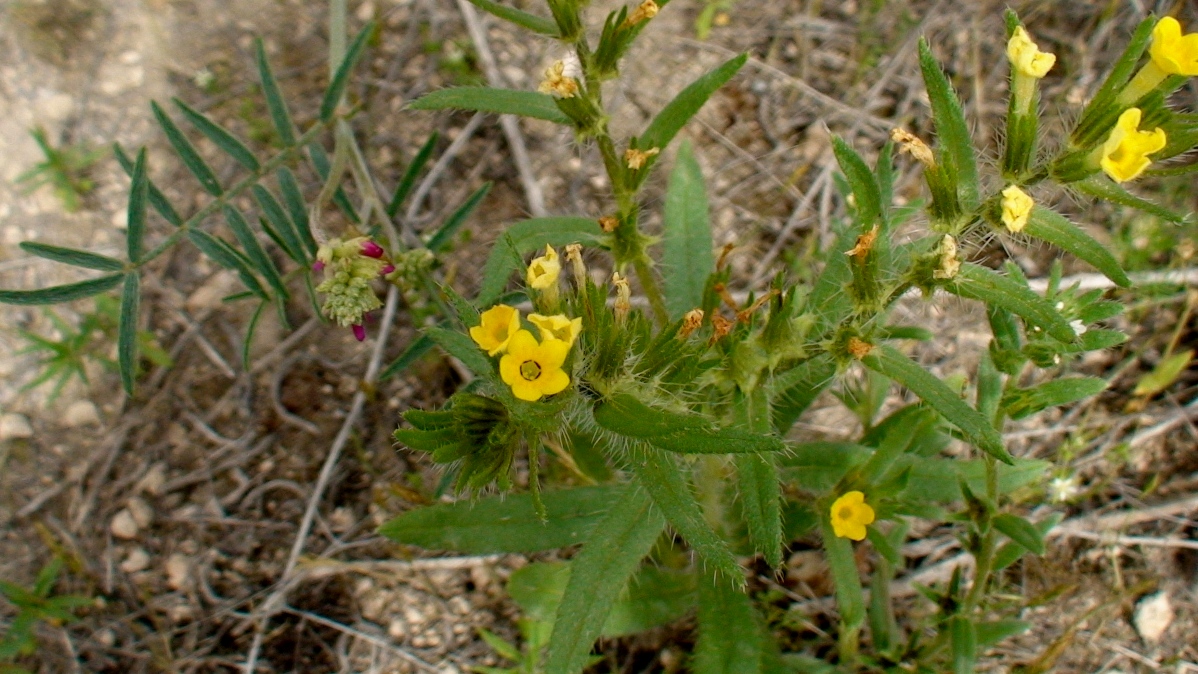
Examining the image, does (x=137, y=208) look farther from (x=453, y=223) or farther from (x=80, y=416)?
(x=80, y=416)

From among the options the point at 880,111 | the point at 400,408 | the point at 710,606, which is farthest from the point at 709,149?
the point at 710,606

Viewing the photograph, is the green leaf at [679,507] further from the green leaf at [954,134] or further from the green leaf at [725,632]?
the green leaf at [954,134]

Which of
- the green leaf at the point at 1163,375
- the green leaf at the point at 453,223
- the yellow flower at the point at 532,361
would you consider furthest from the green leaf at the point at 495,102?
the green leaf at the point at 1163,375

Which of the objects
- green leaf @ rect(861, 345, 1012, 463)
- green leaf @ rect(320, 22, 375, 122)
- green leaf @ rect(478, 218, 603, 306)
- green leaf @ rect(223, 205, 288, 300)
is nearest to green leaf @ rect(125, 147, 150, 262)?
green leaf @ rect(223, 205, 288, 300)

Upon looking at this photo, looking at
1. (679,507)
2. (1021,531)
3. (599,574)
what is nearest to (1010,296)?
(1021,531)

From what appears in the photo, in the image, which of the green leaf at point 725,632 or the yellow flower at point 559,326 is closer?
the yellow flower at point 559,326

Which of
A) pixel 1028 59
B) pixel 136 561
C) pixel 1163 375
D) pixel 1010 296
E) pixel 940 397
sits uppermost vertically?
pixel 1163 375

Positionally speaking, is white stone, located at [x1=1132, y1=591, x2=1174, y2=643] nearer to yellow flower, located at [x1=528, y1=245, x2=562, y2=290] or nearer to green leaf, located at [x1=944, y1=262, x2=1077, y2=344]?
green leaf, located at [x1=944, y1=262, x2=1077, y2=344]
